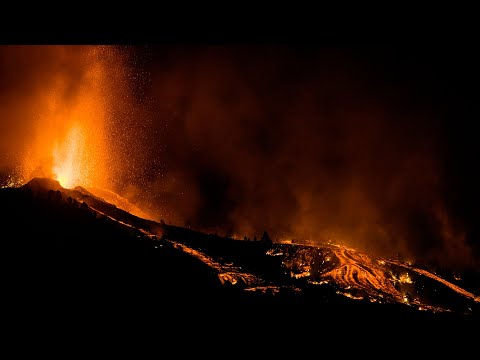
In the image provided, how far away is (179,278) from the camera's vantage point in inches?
591

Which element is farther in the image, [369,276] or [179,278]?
[369,276]

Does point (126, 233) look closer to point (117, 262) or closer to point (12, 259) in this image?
point (117, 262)

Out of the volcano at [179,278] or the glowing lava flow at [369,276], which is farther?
the glowing lava flow at [369,276]

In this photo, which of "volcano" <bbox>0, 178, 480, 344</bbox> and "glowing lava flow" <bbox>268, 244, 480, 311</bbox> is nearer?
"volcano" <bbox>0, 178, 480, 344</bbox>

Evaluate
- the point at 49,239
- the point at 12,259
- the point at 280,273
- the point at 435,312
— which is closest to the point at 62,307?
the point at 12,259

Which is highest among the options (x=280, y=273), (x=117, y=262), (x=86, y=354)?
(x=280, y=273)

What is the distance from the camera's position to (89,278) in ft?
47.5

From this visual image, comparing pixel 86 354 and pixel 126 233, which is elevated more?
pixel 126 233

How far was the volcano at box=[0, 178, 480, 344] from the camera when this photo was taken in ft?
41.6

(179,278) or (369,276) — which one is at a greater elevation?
(369,276)

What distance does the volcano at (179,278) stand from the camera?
12.7 meters

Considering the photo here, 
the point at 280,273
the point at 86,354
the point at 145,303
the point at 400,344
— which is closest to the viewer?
the point at 86,354

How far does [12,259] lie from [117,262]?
135 inches

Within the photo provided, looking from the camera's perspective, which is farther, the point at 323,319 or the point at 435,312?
the point at 435,312
